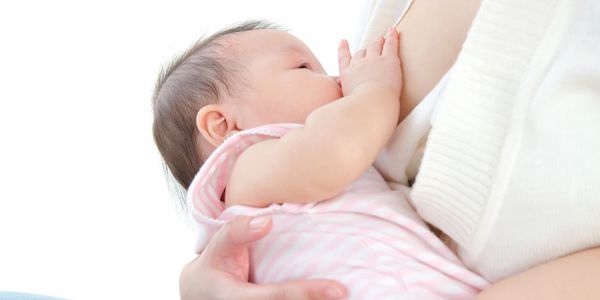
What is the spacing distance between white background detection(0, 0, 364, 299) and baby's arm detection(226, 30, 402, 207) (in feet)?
3.80

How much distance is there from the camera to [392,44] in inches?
34.2

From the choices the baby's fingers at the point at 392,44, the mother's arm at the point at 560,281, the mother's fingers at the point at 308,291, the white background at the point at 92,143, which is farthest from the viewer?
the white background at the point at 92,143

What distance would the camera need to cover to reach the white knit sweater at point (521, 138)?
2.11 feet

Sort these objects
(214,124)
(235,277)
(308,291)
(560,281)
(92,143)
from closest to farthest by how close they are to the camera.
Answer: (560,281)
(308,291)
(235,277)
(214,124)
(92,143)

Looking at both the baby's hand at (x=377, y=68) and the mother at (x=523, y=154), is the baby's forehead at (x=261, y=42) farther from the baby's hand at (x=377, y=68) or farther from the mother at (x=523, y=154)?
the mother at (x=523, y=154)

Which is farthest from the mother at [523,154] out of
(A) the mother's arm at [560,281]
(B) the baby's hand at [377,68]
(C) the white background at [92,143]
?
(C) the white background at [92,143]

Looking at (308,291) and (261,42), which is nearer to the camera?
(308,291)

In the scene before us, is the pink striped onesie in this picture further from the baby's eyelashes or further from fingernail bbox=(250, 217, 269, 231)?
the baby's eyelashes

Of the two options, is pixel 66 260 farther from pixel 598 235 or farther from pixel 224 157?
pixel 598 235

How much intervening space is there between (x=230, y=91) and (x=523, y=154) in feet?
1.46

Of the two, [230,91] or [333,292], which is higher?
[230,91]

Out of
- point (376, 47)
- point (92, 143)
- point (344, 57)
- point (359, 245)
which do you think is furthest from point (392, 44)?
point (92, 143)

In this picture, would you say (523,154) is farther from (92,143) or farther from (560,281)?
(92,143)

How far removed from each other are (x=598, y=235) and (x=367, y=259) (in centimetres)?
23
